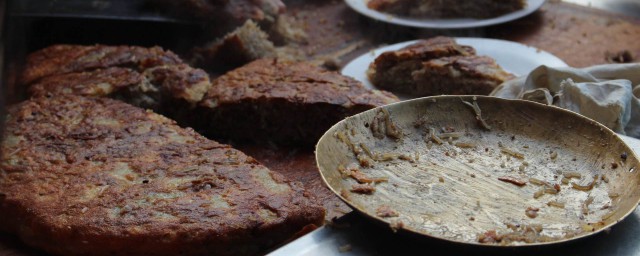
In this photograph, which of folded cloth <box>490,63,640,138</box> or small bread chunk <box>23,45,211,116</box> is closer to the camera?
folded cloth <box>490,63,640,138</box>

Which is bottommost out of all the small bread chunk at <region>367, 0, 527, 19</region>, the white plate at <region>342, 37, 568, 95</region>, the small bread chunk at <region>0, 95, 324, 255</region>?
the small bread chunk at <region>0, 95, 324, 255</region>

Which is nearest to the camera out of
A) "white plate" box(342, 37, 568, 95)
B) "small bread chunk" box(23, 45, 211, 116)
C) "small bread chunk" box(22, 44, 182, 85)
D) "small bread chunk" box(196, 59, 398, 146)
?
"small bread chunk" box(196, 59, 398, 146)

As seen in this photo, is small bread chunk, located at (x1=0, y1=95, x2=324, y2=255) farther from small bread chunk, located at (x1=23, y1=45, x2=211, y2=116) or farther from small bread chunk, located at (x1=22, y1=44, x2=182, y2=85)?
small bread chunk, located at (x1=22, y1=44, x2=182, y2=85)

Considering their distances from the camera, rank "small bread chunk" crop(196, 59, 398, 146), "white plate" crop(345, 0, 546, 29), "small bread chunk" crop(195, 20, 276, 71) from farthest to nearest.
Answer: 1. "white plate" crop(345, 0, 546, 29)
2. "small bread chunk" crop(195, 20, 276, 71)
3. "small bread chunk" crop(196, 59, 398, 146)

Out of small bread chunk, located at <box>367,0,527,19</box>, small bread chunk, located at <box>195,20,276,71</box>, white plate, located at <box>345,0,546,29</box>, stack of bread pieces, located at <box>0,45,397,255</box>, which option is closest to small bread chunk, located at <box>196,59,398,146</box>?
stack of bread pieces, located at <box>0,45,397,255</box>

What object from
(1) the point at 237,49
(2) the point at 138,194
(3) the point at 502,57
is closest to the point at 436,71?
(3) the point at 502,57

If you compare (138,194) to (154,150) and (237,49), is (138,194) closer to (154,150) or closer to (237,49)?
(154,150)

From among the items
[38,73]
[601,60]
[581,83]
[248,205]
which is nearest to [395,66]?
[581,83]

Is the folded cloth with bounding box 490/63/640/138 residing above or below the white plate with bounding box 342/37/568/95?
above
